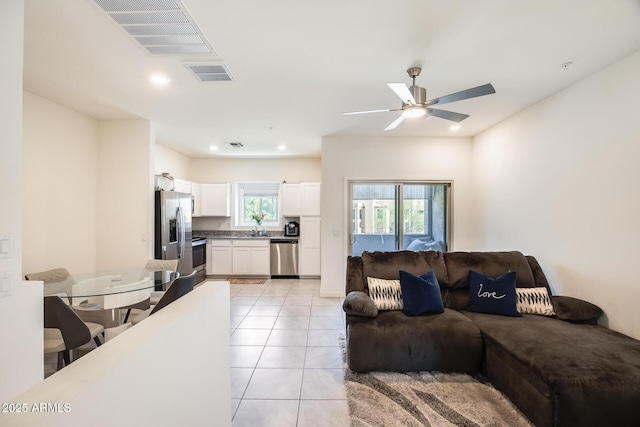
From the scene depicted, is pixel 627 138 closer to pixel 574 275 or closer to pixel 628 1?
pixel 628 1

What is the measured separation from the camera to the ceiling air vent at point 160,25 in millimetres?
1818

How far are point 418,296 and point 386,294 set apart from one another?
1.03 feet

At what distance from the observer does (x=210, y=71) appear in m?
2.70

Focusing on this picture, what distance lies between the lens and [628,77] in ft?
7.95

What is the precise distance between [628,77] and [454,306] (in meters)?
2.51

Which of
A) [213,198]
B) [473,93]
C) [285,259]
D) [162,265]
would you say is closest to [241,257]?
[285,259]

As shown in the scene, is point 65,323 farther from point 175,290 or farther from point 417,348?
point 417,348

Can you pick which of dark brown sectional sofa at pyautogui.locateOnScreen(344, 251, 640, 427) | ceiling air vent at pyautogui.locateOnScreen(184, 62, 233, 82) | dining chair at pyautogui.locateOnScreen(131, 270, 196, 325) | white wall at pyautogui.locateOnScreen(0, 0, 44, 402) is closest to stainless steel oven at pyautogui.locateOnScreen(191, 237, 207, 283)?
dining chair at pyautogui.locateOnScreen(131, 270, 196, 325)

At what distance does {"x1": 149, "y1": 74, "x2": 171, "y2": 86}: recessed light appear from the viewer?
2.78 m

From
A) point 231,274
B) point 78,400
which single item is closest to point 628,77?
point 78,400

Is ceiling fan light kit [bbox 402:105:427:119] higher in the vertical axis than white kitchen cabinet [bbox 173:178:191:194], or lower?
higher

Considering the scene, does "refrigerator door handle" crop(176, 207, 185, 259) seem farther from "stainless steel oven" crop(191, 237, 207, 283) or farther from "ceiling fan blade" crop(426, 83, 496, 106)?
"ceiling fan blade" crop(426, 83, 496, 106)

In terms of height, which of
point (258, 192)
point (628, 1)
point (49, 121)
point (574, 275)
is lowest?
point (574, 275)

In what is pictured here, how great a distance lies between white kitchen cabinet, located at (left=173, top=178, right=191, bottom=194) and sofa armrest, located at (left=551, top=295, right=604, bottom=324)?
565 cm
